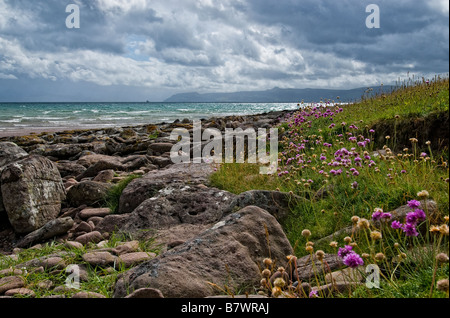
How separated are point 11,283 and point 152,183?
3.01 meters

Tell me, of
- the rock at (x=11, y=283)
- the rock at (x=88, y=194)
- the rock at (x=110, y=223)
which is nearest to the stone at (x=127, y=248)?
the rock at (x=11, y=283)

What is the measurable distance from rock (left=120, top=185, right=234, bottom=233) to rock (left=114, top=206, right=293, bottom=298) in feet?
5.04

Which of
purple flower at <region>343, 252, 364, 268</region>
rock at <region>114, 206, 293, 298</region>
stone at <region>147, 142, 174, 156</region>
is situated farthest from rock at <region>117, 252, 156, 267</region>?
stone at <region>147, 142, 174, 156</region>

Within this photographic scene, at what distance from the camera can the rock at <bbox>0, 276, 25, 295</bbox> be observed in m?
3.64

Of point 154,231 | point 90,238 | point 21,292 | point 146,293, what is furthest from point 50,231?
point 146,293

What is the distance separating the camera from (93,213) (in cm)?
652

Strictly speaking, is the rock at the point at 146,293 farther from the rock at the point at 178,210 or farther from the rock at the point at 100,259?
the rock at the point at 178,210

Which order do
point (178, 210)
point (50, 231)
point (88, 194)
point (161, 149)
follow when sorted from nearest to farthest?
1. point (178, 210)
2. point (50, 231)
3. point (88, 194)
4. point (161, 149)

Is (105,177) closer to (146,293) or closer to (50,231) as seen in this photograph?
(50,231)

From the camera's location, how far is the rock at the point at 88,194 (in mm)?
7168

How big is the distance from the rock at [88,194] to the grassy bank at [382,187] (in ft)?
7.40

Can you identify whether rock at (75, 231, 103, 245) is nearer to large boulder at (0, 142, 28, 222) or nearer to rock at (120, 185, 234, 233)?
rock at (120, 185, 234, 233)
